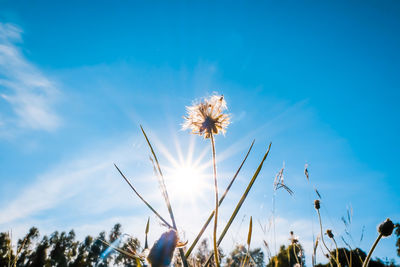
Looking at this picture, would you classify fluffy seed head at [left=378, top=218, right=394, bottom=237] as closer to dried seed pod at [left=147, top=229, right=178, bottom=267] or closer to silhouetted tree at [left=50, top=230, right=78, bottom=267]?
dried seed pod at [left=147, top=229, right=178, bottom=267]

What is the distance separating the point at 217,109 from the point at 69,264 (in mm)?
55691

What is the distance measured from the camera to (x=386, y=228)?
145cm

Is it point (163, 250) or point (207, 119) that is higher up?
point (207, 119)

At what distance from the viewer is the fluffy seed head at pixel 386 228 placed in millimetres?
1438

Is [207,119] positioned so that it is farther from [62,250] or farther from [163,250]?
[62,250]

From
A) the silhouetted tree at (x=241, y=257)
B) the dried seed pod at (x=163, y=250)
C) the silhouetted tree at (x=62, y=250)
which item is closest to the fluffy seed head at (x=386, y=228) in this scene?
the silhouetted tree at (x=241, y=257)

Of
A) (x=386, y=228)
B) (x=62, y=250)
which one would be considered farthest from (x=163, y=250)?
(x=62, y=250)

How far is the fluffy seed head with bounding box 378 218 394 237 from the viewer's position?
4.72 ft

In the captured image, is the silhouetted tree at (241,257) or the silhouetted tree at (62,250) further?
the silhouetted tree at (62,250)

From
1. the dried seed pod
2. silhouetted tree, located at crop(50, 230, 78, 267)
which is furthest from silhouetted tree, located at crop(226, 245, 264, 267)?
silhouetted tree, located at crop(50, 230, 78, 267)

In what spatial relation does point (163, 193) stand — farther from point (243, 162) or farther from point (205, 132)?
point (205, 132)

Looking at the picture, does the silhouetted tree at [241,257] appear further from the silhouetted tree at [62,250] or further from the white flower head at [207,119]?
the silhouetted tree at [62,250]

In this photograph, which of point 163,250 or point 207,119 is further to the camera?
point 207,119

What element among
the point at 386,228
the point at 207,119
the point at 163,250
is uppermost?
the point at 207,119
